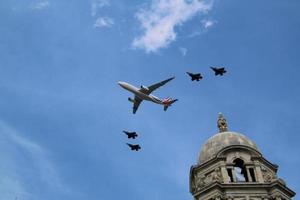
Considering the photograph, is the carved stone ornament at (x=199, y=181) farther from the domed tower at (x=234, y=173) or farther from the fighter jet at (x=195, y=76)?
the fighter jet at (x=195, y=76)

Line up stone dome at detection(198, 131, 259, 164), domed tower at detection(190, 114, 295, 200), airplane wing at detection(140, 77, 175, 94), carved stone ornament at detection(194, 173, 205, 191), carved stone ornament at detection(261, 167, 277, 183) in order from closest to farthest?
domed tower at detection(190, 114, 295, 200), carved stone ornament at detection(261, 167, 277, 183), carved stone ornament at detection(194, 173, 205, 191), stone dome at detection(198, 131, 259, 164), airplane wing at detection(140, 77, 175, 94)

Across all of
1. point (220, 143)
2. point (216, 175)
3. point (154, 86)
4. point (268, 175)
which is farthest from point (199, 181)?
point (154, 86)

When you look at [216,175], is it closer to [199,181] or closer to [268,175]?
[199,181]

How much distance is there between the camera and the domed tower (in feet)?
208

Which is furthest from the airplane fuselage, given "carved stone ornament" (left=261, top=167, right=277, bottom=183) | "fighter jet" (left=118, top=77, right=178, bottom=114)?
"carved stone ornament" (left=261, top=167, right=277, bottom=183)

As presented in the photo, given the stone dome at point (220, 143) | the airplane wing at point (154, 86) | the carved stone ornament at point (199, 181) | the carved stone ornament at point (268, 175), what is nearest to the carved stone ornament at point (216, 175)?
the carved stone ornament at point (199, 181)

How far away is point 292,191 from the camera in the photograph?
6481 centimetres

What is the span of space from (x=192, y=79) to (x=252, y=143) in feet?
35.2

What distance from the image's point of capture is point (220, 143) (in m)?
68.9

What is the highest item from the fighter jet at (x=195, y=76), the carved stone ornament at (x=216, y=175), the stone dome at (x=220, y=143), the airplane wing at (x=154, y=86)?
the airplane wing at (x=154, y=86)

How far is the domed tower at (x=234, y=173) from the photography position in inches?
2494

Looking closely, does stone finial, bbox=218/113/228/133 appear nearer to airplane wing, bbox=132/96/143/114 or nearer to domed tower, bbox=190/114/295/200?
domed tower, bbox=190/114/295/200

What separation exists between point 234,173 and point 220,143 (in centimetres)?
445

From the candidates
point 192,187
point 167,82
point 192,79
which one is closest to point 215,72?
point 192,79
